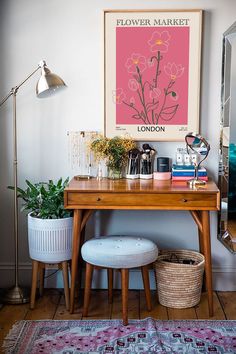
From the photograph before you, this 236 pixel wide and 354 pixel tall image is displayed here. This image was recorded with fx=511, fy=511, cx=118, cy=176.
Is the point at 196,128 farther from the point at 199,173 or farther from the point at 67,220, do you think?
the point at 67,220

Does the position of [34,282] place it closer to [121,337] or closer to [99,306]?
[99,306]

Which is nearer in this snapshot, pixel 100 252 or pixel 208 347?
pixel 208 347

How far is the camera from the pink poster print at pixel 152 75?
11.1 feet

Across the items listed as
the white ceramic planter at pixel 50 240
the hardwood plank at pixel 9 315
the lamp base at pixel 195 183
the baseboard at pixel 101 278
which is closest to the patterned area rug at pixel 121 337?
the hardwood plank at pixel 9 315

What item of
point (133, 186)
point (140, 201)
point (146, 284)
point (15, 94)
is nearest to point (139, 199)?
point (140, 201)

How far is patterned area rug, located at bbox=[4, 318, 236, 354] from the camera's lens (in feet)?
8.96

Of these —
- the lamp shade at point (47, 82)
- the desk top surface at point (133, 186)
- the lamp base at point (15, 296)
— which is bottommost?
the lamp base at point (15, 296)

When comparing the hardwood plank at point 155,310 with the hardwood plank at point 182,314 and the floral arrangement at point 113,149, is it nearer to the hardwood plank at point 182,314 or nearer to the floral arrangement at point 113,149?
the hardwood plank at point 182,314

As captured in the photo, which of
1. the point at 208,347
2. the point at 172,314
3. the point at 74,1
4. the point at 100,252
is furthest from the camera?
the point at 74,1

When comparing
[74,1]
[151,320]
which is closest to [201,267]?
[151,320]

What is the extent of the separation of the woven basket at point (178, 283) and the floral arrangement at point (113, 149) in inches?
27.7

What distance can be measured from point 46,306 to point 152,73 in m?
1.69

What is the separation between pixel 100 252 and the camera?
9.72ft

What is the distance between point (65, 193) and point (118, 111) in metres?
0.76
